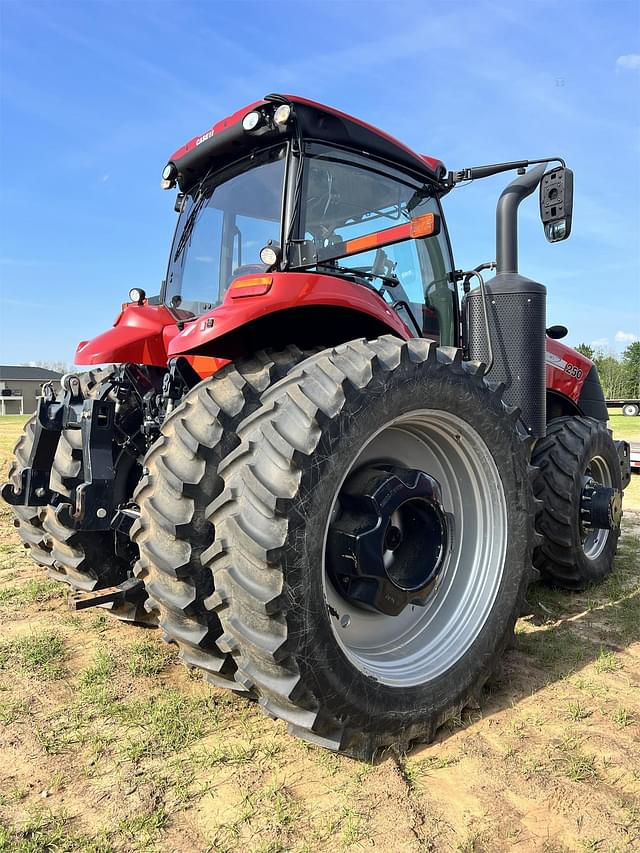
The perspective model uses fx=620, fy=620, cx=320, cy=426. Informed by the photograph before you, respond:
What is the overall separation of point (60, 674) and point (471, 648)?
1835 millimetres

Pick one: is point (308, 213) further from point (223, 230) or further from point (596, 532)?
point (596, 532)

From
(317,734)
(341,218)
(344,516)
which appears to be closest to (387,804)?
(317,734)

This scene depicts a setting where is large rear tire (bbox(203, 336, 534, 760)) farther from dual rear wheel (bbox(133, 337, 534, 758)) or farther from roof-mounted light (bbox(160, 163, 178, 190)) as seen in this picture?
roof-mounted light (bbox(160, 163, 178, 190))

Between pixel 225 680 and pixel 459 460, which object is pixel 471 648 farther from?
pixel 225 680

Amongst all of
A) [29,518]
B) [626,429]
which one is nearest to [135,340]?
[29,518]

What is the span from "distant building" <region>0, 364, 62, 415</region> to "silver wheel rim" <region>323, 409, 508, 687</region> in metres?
57.4

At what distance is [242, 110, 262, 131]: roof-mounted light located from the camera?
9.16 feet

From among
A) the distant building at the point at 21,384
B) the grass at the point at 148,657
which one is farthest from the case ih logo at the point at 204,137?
the distant building at the point at 21,384

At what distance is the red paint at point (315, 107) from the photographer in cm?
289

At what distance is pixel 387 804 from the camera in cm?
193

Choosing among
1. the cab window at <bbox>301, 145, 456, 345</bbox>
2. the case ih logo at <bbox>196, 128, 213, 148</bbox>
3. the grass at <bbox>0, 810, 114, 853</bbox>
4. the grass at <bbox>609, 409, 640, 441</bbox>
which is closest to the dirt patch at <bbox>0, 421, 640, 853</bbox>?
the grass at <bbox>0, 810, 114, 853</bbox>

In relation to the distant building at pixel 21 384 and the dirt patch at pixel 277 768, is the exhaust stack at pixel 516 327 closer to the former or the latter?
the dirt patch at pixel 277 768

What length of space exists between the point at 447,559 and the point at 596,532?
2326 millimetres

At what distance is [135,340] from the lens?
333 cm
